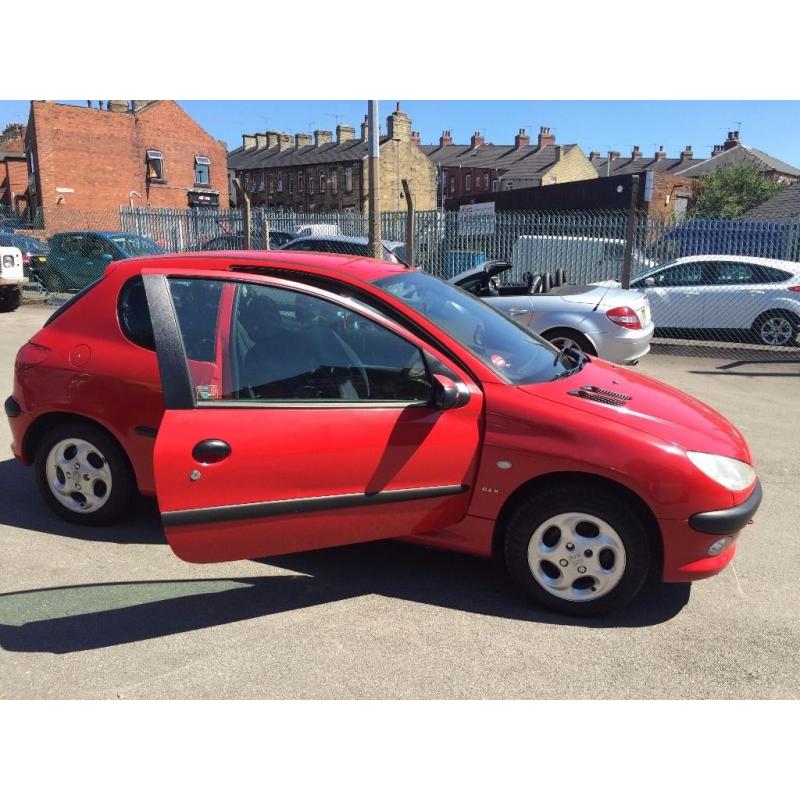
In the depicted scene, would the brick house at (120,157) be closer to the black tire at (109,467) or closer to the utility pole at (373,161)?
the utility pole at (373,161)

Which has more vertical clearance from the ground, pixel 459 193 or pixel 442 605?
pixel 459 193

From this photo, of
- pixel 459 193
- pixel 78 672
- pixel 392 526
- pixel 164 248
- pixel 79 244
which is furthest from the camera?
pixel 459 193

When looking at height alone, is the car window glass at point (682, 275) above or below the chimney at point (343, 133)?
below

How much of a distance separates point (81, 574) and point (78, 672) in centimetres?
89

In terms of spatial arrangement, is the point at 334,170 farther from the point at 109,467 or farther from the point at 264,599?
the point at 264,599

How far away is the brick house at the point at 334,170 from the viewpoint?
170 ft

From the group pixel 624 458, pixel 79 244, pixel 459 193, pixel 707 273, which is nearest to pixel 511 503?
pixel 624 458

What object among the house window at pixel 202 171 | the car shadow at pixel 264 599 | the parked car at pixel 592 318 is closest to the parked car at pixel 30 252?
the parked car at pixel 592 318

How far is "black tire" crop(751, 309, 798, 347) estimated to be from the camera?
34.1 ft

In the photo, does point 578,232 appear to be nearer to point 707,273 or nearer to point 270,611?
point 707,273

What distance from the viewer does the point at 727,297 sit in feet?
35.1

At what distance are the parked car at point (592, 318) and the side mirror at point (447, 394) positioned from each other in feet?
15.3

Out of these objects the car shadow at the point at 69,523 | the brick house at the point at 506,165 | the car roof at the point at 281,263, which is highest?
the brick house at the point at 506,165

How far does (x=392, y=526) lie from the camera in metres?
3.18
